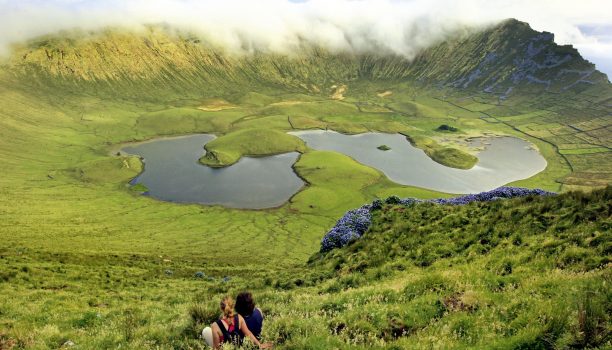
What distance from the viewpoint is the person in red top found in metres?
10.4

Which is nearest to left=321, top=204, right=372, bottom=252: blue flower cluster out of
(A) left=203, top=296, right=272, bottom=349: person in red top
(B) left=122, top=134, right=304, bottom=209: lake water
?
(A) left=203, top=296, right=272, bottom=349: person in red top

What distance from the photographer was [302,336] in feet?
34.6

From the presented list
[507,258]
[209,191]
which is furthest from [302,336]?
[209,191]

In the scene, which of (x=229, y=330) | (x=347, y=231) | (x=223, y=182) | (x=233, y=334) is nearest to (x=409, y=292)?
(x=233, y=334)

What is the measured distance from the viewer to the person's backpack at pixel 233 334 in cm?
1047

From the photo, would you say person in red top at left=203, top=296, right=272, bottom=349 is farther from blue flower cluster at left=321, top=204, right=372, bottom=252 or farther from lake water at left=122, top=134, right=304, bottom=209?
lake water at left=122, top=134, right=304, bottom=209

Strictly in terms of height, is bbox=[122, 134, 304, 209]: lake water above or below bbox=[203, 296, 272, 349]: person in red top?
above

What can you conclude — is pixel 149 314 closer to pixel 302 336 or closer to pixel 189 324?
pixel 189 324

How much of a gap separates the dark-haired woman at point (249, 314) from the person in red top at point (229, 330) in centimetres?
30

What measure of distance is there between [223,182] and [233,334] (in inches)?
6309

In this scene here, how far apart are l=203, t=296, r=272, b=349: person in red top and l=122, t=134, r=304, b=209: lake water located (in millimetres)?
128577

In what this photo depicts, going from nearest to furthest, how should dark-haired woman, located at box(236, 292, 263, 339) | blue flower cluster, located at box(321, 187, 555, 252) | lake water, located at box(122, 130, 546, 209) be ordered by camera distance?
dark-haired woman, located at box(236, 292, 263, 339), blue flower cluster, located at box(321, 187, 555, 252), lake water, located at box(122, 130, 546, 209)

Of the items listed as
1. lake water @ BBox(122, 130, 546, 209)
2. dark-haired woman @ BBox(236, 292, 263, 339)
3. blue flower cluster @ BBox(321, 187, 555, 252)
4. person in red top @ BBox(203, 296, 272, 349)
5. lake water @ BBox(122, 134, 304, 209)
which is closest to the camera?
person in red top @ BBox(203, 296, 272, 349)

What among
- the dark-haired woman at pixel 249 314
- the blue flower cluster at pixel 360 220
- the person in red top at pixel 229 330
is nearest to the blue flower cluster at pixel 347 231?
the blue flower cluster at pixel 360 220
